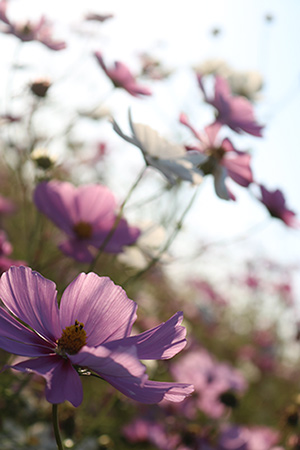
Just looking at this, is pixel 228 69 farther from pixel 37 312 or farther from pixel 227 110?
pixel 37 312

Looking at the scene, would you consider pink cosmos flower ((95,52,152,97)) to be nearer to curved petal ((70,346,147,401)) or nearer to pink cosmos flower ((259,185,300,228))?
pink cosmos flower ((259,185,300,228))

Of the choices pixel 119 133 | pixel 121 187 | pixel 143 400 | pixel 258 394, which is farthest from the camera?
pixel 121 187

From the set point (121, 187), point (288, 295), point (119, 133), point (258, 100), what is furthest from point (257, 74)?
point (288, 295)

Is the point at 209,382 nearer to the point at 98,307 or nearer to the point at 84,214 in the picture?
the point at 84,214

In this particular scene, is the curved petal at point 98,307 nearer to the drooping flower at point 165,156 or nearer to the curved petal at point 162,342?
the curved petal at point 162,342

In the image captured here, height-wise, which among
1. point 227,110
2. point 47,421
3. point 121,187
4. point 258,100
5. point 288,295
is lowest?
point 288,295

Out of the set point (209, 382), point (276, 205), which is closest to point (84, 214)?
point (276, 205)

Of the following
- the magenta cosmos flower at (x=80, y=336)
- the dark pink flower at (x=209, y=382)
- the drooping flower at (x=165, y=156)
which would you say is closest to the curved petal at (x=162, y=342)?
the magenta cosmos flower at (x=80, y=336)
